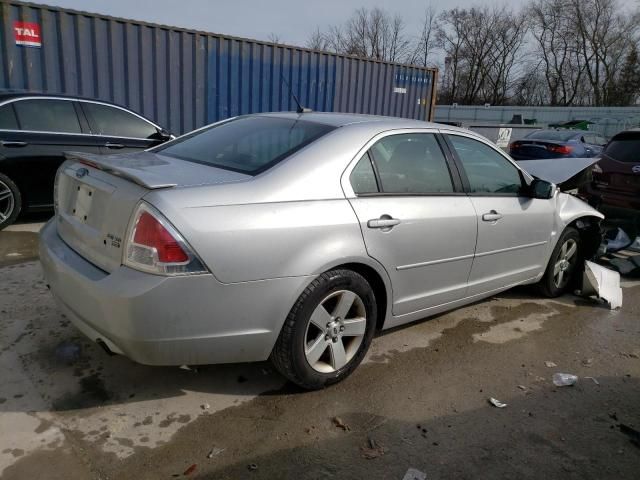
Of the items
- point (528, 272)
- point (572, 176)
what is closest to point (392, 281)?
point (528, 272)

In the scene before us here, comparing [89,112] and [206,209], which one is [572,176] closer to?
[206,209]

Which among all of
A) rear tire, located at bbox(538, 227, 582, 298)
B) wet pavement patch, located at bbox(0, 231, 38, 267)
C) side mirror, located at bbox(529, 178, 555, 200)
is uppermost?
side mirror, located at bbox(529, 178, 555, 200)

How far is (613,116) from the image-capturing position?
28766 millimetres

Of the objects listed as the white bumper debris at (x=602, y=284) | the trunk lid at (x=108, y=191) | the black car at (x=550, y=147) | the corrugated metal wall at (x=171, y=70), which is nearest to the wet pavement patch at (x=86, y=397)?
the trunk lid at (x=108, y=191)

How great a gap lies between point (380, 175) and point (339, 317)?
0.88 m

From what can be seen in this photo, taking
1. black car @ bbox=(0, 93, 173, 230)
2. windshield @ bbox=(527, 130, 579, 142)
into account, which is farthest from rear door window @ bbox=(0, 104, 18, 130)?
windshield @ bbox=(527, 130, 579, 142)

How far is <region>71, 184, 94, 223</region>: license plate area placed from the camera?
2635 millimetres

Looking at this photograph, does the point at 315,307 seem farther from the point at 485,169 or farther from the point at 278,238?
the point at 485,169

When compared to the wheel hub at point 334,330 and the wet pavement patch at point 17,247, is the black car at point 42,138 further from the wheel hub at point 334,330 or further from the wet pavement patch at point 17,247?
the wheel hub at point 334,330

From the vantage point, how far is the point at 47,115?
19.7 ft

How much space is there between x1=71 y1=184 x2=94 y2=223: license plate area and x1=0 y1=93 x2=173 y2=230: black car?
11.9ft

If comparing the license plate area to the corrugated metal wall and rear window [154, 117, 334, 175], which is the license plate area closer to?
rear window [154, 117, 334, 175]

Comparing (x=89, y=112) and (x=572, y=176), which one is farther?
(x=89, y=112)

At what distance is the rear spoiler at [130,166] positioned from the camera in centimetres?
237
